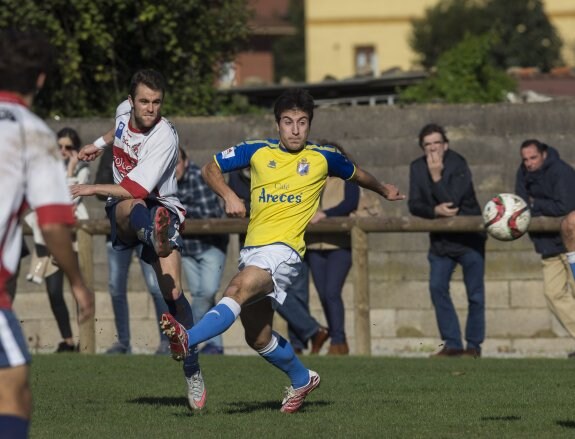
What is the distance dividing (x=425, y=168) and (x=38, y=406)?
5463 millimetres

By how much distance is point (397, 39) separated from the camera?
6153 centimetres

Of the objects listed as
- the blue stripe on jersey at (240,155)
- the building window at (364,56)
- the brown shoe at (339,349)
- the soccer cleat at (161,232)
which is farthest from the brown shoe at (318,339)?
the building window at (364,56)

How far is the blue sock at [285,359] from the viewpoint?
351 inches

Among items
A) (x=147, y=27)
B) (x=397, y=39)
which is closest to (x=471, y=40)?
(x=147, y=27)

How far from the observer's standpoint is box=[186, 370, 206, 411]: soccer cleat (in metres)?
9.15

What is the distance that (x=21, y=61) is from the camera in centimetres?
557

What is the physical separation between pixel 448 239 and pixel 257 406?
506 cm

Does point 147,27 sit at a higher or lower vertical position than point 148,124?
higher

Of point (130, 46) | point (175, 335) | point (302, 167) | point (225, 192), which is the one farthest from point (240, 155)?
point (130, 46)

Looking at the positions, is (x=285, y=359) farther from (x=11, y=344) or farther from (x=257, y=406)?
(x=11, y=344)

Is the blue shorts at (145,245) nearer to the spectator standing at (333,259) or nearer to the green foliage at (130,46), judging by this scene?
the spectator standing at (333,259)

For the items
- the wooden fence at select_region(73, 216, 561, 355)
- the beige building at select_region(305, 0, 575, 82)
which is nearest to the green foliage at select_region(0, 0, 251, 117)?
the wooden fence at select_region(73, 216, 561, 355)

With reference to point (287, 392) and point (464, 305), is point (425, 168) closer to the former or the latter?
point (464, 305)

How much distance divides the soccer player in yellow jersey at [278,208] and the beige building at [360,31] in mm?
51425
